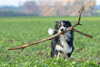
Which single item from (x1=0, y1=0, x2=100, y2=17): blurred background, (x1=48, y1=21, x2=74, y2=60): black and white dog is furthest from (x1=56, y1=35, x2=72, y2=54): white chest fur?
(x1=0, y1=0, x2=100, y2=17): blurred background

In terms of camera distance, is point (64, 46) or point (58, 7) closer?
point (64, 46)

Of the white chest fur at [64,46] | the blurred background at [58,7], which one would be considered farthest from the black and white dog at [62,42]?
the blurred background at [58,7]

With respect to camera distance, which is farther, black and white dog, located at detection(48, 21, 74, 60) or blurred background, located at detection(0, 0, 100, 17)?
blurred background, located at detection(0, 0, 100, 17)

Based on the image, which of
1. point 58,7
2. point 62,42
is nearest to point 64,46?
point 62,42

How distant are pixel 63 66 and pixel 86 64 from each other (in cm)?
52

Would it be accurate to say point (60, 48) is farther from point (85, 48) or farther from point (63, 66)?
point (85, 48)

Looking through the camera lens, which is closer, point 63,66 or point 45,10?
point 63,66

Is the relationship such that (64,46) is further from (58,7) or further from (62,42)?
(58,7)

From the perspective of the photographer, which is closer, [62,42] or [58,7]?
[62,42]

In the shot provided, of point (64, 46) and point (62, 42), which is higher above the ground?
point (62, 42)

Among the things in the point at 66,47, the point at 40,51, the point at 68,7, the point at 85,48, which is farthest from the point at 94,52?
the point at 68,7

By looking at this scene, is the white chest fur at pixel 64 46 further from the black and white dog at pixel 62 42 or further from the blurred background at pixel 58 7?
the blurred background at pixel 58 7

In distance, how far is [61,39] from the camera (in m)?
7.13

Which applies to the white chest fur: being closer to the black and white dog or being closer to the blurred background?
the black and white dog
